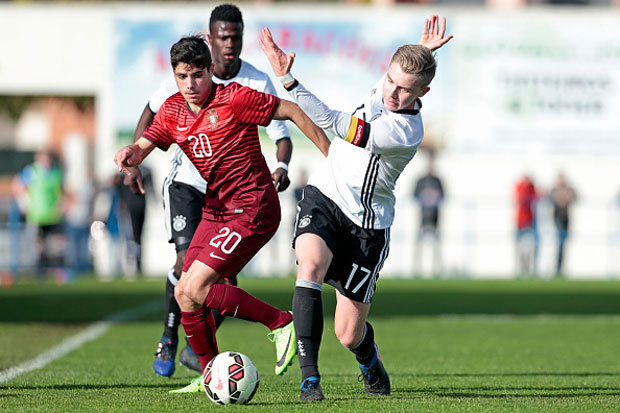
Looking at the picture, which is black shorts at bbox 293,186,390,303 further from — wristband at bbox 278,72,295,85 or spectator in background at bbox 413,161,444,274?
spectator in background at bbox 413,161,444,274

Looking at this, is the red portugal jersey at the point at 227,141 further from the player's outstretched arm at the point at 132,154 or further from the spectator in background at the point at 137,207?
the spectator in background at the point at 137,207

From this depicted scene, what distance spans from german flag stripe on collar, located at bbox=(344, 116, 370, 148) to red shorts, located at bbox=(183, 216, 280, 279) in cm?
89

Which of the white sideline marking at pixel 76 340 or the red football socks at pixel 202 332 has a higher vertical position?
the red football socks at pixel 202 332

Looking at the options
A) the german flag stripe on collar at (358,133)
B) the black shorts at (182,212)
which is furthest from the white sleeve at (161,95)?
the german flag stripe on collar at (358,133)

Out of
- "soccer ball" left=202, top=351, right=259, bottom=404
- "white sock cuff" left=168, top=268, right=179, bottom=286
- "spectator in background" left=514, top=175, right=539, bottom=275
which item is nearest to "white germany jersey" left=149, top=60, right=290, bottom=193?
"white sock cuff" left=168, top=268, right=179, bottom=286

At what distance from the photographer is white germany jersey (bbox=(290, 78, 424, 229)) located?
6.05 metres

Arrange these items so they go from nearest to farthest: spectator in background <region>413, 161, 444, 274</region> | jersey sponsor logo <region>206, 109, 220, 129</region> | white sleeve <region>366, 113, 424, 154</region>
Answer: white sleeve <region>366, 113, 424, 154</region>, jersey sponsor logo <region>206, 109, 220, 129</region>, spectator in background <region>413, 161, 444, 274</region>

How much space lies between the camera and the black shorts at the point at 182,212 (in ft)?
25.0

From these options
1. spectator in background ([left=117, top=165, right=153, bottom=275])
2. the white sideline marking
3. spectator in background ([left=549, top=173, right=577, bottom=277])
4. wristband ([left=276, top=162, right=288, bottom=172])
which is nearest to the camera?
wristband ([left=276, top=162, right=288, bottom=172])

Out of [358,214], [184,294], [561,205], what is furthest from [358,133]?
[561,205]

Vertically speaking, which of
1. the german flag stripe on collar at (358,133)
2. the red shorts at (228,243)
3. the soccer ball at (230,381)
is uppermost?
the german flag stripe on collar at (358,133)

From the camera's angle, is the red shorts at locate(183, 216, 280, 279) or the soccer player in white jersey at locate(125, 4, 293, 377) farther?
the soccer player in white jersey at locate(125, 4, 293, 377)

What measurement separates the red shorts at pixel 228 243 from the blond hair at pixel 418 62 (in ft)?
4.00

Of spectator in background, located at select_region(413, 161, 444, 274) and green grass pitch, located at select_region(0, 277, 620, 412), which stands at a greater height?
spectator in background, located at select_region(413, 161, 444, 274)
